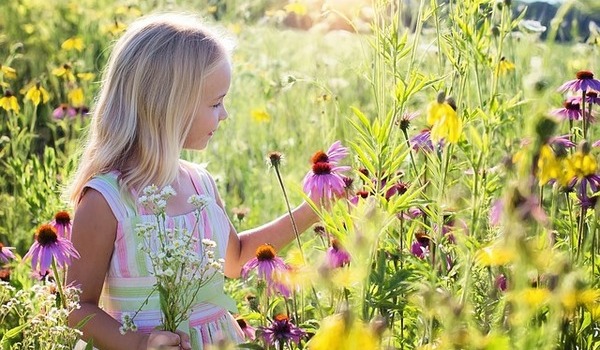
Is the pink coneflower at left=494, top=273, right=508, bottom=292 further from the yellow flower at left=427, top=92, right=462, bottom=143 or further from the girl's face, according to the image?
the girl's face

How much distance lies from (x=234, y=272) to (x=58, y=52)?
268 centimetres

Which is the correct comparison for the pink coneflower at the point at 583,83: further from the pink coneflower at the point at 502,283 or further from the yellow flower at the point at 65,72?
the yellow flower at the point at 65,72

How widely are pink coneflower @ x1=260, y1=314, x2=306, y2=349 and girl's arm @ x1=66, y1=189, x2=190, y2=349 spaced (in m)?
0.31

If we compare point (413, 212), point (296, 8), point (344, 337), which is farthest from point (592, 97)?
point (296, 8)

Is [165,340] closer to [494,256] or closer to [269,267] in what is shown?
[269,267]

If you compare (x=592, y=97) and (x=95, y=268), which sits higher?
(x=592, y=97)

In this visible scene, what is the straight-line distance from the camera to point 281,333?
1.48 meters

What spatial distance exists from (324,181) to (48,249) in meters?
0.49

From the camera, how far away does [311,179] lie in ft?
5.60

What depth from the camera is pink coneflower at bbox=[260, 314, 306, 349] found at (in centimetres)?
147

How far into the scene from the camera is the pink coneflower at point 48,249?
1703 mm

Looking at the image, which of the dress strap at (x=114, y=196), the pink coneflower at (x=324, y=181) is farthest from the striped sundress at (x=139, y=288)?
the pink coneflower at (x=324, y=181)

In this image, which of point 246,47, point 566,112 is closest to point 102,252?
point 566,112

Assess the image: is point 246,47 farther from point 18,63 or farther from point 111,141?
point 111,141
